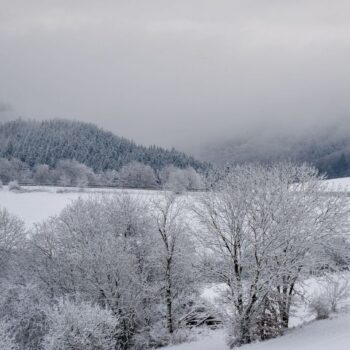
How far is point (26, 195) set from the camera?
189 feet

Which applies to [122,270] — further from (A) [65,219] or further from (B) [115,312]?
(A) [65,219]

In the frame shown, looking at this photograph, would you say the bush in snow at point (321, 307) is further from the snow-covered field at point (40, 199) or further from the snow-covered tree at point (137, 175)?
the snow-covered tree at point (137, 175)

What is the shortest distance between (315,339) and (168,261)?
13868 millimetres

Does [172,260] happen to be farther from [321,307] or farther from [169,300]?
[321,307]

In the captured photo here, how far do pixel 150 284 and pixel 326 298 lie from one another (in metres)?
12.4

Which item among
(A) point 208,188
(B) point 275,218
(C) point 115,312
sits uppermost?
(A) point 208,188

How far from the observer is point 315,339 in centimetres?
1928

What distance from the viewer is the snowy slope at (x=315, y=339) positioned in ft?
56.0

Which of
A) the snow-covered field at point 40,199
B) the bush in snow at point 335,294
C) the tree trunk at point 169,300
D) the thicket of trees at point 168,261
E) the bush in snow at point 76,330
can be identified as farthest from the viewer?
the snow-covered field at point 40,199

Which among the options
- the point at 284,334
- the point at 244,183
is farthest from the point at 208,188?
the point at 284,334

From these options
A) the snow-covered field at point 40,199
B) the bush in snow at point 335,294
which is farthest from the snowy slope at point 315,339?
the snow-covered field at point 40,199

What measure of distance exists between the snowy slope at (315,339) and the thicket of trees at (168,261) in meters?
1.48

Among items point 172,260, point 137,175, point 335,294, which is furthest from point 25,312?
point 137,175

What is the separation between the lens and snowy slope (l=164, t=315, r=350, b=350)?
17061 mm
